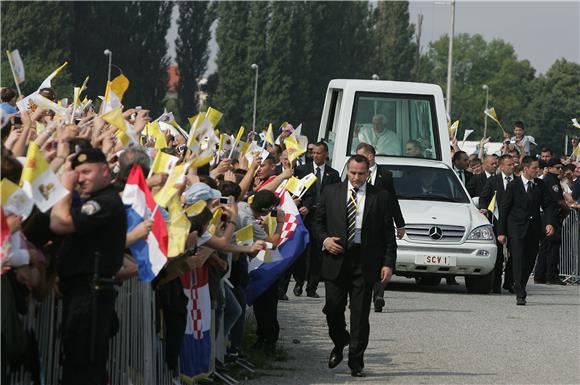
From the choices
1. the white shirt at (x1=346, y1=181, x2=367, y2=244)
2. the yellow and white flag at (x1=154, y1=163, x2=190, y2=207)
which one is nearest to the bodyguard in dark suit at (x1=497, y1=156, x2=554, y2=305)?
the white shirt at (x1=346, y1=181, x2=367, y2=244)

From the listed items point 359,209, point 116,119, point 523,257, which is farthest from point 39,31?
point 116,119

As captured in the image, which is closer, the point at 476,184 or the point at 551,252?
the point at 476,184

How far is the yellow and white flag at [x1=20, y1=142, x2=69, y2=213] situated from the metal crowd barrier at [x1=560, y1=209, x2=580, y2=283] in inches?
728

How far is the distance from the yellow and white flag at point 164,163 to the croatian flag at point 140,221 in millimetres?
582

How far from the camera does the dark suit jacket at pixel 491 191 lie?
866 inches

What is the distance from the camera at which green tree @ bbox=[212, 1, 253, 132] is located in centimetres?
10025

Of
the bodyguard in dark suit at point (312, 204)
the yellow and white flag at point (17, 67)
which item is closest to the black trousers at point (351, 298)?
the yellow and white flag at point (17, 67)

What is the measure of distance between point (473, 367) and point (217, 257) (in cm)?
280

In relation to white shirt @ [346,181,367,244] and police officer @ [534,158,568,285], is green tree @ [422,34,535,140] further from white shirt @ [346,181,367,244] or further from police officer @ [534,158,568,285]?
white shirt @ [346,181,367,244]

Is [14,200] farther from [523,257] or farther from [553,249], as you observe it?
[553,249]

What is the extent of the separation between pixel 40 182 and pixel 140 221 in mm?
1436

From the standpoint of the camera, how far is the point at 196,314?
11.0 m

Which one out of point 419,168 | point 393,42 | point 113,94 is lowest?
point 419,168

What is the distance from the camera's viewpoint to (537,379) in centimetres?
1225
